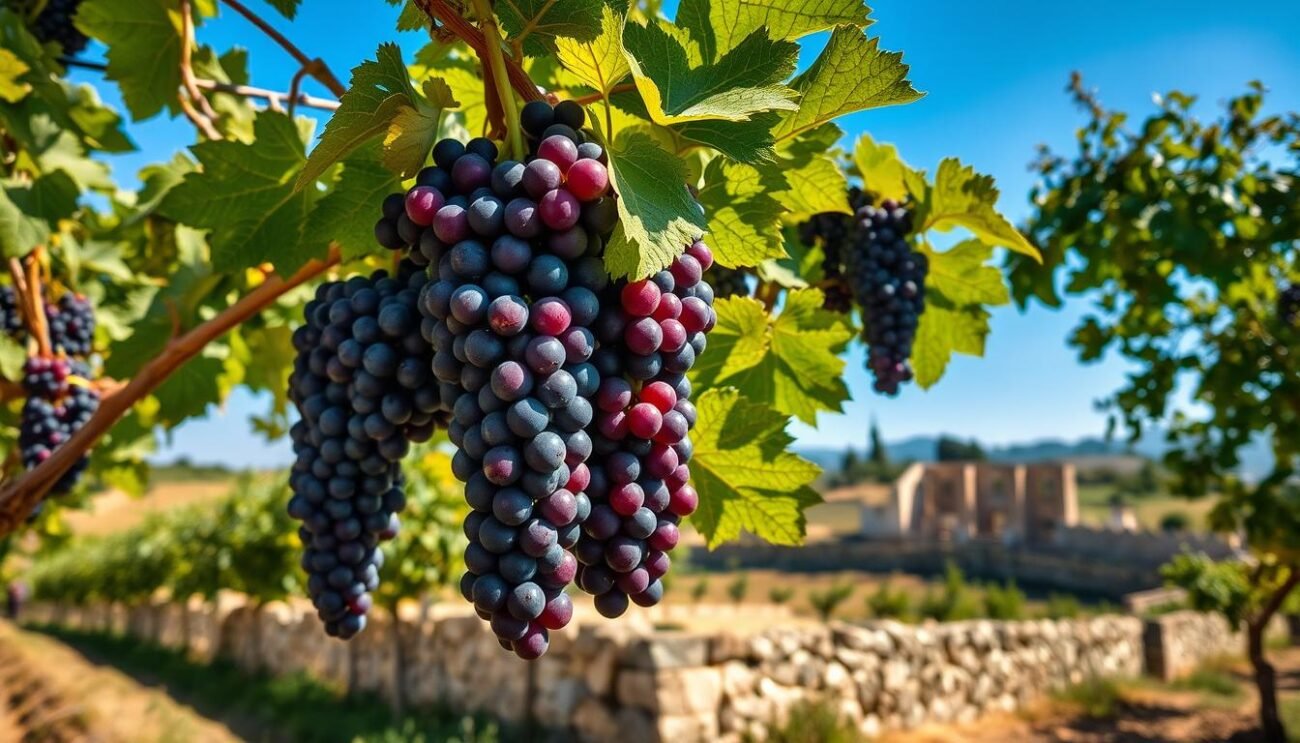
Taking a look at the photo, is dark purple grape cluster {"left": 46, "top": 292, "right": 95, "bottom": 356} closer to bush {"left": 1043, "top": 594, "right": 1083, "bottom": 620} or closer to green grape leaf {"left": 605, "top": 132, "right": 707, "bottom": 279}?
green grape leaf {"left": 605, "top": 132, "right": 707, "bottom": 279}

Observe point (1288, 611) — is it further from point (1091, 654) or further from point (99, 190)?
point (99, 190)

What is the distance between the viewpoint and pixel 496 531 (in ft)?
2.36

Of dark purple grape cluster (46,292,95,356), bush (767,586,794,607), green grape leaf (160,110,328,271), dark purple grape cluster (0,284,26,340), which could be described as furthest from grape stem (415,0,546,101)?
bush (767,586,794,607)

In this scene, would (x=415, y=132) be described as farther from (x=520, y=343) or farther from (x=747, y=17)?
(x=747, y=17)

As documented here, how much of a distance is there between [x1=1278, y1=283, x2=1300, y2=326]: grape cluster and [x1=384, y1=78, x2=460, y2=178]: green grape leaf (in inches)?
225

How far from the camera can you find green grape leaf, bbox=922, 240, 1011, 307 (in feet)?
5.33

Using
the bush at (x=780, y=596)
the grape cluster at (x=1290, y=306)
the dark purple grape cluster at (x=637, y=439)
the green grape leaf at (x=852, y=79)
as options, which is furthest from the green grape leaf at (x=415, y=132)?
the bush at (x=780, y=596)

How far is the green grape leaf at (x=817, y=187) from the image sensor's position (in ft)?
3.97

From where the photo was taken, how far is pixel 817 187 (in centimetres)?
122

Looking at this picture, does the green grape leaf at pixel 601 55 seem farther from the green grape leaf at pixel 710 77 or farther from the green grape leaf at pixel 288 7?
the green grape leaf at pixel 288 7

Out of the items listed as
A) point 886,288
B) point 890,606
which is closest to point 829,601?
point 890,606

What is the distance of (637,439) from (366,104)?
407 millimetres

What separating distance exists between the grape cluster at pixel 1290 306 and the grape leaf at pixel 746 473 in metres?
5.33

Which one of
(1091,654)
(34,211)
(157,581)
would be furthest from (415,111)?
(157,581)
